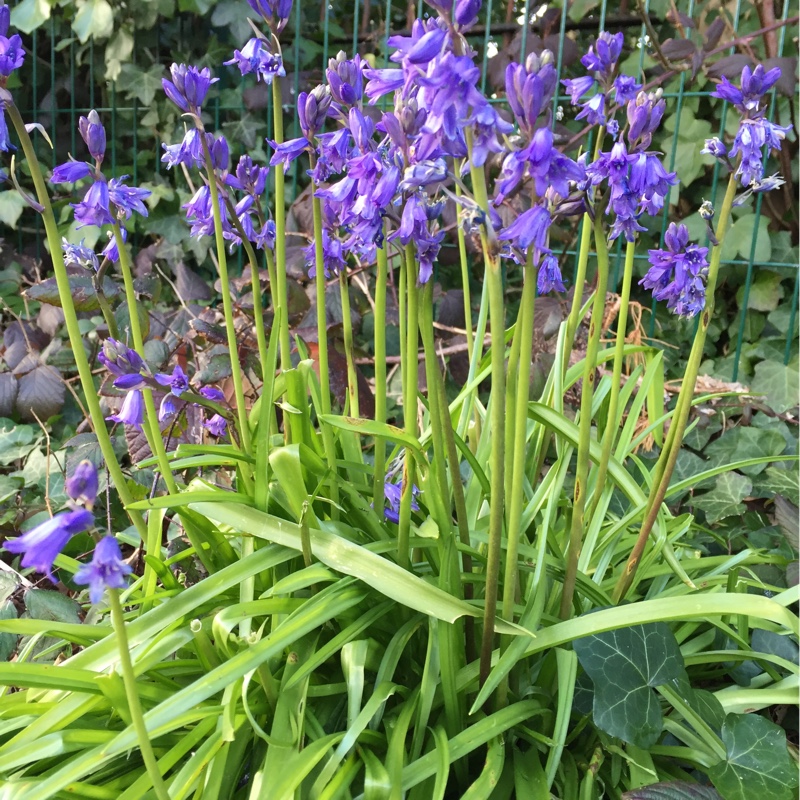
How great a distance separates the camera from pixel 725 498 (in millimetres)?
2262

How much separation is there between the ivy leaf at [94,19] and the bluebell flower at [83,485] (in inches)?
165

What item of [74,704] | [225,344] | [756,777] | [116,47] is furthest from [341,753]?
[116,47]

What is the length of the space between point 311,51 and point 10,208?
6.54 feet

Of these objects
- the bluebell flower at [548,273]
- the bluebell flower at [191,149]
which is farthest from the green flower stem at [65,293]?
the bluebell flower at [548,273]

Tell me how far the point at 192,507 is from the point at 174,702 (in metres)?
0.41

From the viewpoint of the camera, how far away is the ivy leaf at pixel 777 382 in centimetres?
342

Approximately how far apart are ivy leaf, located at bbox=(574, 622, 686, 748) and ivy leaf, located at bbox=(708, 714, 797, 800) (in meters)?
0.13

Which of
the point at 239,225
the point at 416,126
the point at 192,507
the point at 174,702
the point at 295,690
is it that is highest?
the point at 416,126

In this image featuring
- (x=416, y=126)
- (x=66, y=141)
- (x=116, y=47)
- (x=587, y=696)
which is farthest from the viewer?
(x=66, y=141)

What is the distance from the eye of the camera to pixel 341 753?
1.18 meters

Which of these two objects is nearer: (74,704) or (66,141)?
(74,704)

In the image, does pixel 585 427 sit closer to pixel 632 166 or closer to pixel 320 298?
pixel 632 166

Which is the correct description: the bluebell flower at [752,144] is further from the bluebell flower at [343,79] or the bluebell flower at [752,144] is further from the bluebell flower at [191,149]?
the bluebell flower at [191,149]

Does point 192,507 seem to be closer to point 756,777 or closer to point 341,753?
point 341,753
